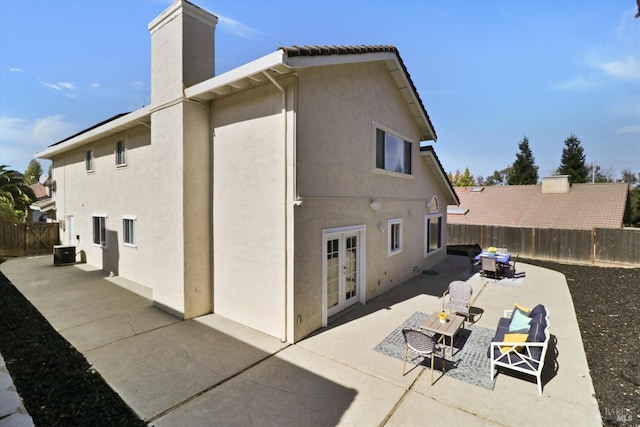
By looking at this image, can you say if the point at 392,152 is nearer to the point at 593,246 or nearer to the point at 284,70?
the point at 284,70

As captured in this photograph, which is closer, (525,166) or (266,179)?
(266,179)

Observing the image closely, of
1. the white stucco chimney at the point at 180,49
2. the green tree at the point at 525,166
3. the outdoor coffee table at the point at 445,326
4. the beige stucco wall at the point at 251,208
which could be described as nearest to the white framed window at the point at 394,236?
the outdoor coffee table at the point at 445,326

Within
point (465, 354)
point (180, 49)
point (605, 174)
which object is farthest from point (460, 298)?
point (605, 174)

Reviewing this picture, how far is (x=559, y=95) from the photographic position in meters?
12.8

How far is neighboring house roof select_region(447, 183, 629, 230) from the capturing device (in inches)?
731

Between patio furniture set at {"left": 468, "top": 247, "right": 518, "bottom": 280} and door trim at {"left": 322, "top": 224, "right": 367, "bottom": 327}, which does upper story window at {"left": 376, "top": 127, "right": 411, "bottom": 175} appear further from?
patio furniture set at {"left": 468, "top": 247, "right": 518, "bottom": 280}

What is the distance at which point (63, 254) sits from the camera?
44.6 feet

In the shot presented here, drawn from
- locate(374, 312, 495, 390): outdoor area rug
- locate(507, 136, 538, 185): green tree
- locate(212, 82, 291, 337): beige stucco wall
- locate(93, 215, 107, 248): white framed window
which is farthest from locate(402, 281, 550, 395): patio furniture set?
locate(507, 136, 538, 185): green tree

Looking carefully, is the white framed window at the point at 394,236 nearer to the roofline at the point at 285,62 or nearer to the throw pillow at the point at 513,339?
the throw pillow at the point at 513,339

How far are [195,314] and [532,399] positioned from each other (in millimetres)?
7448

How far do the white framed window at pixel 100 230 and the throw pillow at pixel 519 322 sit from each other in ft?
49.0

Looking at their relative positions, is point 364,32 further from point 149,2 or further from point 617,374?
point 617,374

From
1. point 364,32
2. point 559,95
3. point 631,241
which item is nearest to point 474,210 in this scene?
point 631,241

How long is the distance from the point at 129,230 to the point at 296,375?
31.1 ft
